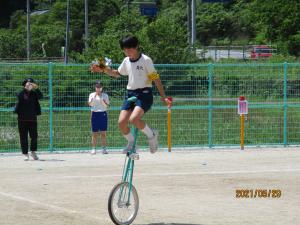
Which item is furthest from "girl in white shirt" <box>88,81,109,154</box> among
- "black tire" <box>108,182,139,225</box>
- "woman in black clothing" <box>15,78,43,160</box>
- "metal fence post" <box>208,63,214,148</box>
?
"black tire" <box>108,182,139,225</box>

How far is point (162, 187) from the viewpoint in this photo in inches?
605

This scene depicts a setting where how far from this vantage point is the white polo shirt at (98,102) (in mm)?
22141

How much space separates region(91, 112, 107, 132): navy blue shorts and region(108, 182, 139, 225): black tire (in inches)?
422

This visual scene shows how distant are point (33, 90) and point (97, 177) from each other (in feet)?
14.6

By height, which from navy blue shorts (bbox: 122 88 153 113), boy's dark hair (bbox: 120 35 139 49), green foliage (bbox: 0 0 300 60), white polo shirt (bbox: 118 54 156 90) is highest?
green foliage (bbox: 0 0 300 60)

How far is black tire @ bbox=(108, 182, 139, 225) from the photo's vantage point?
1105 cm

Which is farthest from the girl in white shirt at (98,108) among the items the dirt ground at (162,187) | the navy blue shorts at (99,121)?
the dirt ground at (162,187)

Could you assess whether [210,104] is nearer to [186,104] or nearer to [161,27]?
[186,104]

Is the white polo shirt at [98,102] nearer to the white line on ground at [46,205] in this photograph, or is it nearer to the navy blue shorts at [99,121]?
the navy blue shorts at [99,121]

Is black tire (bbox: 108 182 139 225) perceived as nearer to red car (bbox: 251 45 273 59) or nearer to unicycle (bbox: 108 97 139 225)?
unicycle (bbox: 108 97 139 225)

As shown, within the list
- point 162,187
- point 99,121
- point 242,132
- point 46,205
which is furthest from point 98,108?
point 46,205

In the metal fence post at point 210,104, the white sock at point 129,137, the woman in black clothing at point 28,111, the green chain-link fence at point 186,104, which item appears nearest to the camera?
the white sock at point 129,137

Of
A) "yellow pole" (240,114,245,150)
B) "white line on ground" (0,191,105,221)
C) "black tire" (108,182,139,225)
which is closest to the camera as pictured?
"black tire" (108,182,139,225)

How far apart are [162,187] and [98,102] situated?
282 inches
